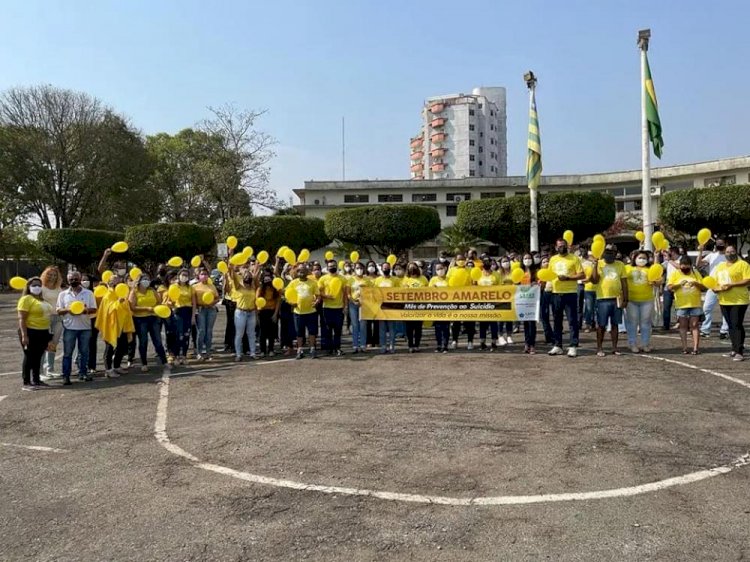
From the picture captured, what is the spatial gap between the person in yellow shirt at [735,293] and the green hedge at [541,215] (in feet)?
77.1

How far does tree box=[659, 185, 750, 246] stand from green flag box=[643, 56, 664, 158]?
62.2 feet

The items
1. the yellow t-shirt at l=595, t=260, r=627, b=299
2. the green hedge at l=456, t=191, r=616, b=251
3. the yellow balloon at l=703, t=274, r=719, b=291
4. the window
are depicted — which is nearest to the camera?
the yellow balloon at l=703, t=274, r=719, b=291

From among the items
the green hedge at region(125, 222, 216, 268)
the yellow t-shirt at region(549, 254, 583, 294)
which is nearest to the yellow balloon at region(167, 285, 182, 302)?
the yellow t-shirt at region(549, 254, 583, 294)

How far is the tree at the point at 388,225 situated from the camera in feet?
123

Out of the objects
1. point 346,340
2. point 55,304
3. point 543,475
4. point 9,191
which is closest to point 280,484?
point 543,475

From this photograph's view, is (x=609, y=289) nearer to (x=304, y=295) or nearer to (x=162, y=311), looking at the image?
(x=304, y=295)

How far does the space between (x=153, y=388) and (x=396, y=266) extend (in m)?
5.55

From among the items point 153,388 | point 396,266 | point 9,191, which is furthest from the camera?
point 9,191

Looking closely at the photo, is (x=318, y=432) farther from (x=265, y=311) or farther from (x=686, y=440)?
(x=265, y=311)

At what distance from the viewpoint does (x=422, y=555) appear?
3.55m

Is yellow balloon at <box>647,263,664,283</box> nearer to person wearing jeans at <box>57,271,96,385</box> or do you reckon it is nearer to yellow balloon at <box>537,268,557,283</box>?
yellow balloon at <box>537,268,557,283</box>

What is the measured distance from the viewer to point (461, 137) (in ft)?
391

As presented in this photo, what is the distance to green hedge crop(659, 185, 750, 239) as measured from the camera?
33.8 meters

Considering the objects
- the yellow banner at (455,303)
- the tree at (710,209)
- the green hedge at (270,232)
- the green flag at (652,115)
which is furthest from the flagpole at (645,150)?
the green hedge at (270,232)
